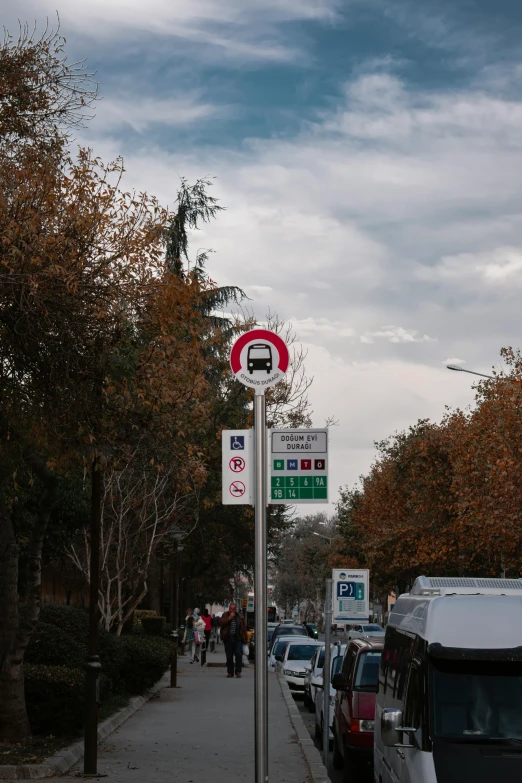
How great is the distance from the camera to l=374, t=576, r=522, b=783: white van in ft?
22.7

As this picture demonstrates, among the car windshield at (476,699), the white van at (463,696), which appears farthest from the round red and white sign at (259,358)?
the car windshield at (476,699)

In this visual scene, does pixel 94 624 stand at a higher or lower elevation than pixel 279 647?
higher

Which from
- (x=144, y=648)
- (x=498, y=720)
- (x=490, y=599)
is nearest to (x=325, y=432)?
(x=490, y=599)

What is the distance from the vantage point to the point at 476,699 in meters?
7.28

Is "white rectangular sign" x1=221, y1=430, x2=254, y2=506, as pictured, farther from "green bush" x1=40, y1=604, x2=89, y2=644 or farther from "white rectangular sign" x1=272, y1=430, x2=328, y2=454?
"green bush" x1=40, y1=604, x2=89, y2=644

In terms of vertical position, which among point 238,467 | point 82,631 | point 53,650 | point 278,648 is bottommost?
point 278,648

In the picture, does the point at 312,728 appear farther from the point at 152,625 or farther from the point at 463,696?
the point at 463,696

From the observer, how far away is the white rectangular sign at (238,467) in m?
7.33

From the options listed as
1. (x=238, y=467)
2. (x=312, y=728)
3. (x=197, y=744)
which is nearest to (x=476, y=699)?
(x=238, y=467)

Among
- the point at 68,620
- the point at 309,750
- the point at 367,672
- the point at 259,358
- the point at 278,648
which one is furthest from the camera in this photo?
the point at 278,648

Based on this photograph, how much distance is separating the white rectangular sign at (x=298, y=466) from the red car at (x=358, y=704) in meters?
6.43

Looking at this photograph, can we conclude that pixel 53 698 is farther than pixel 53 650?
No

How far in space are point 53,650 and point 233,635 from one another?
15943mm

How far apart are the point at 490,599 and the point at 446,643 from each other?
1.48ft
